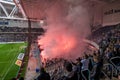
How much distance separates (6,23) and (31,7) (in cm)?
2222

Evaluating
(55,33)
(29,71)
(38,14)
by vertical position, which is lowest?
(29,71)

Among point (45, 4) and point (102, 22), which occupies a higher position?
point (45, 4)

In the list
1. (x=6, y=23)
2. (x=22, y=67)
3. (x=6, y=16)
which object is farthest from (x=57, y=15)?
(x=6, y=16)

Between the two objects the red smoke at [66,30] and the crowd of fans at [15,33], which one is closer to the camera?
the red smoke at [66,30]

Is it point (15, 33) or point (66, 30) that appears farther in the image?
point (15, 33)

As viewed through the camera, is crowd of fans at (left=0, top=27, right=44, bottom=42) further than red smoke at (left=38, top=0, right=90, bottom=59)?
Yes

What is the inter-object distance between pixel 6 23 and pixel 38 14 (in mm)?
19803

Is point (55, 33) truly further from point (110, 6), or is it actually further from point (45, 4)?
point (110, 6)

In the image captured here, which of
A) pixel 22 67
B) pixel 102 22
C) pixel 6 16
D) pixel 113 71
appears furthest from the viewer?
pixel 6 16

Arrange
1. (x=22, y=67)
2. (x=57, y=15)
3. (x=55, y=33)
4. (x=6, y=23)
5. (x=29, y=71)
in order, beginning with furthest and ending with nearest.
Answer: (x=6, y=23) → (x=55, y=33) → (x=57, y=15) → (x=22, y=67) → (x=29, y=71)

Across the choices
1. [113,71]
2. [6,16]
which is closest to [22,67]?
[113,71]

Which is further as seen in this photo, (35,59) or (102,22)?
(102,22)

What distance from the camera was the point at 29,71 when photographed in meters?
13.0

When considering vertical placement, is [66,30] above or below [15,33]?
below
